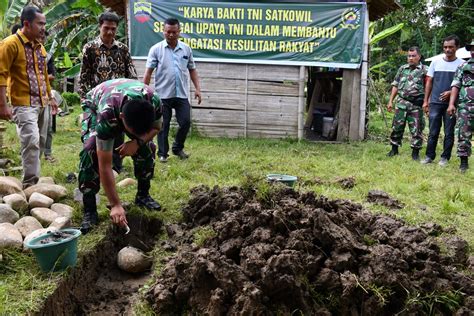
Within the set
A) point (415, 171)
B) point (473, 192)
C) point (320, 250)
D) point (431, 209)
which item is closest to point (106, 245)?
point (320, 250)

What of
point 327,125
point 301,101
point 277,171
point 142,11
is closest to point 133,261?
point 277,171

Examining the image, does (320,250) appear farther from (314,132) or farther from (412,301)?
(314,132)

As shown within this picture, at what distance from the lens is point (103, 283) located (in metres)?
3.46

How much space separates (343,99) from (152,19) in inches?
166

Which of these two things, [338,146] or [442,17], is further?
[442,17]

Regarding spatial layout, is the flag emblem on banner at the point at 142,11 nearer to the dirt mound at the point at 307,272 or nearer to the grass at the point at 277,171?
the grass at the point at 277,171

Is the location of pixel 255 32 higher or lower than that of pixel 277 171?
higher

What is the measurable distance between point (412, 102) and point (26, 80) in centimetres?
585

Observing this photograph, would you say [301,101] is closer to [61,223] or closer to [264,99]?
[264,99]

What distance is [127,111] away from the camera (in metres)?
2.81

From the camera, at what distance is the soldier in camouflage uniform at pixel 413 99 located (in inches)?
290

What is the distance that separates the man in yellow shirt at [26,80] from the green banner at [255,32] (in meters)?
4.45

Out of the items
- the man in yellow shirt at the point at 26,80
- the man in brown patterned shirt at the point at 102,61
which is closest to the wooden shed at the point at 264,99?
the man in brown patterned shirt at the point at 102,61

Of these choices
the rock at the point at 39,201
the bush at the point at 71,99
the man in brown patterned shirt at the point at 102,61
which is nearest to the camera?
the rock at the point at 39,201
